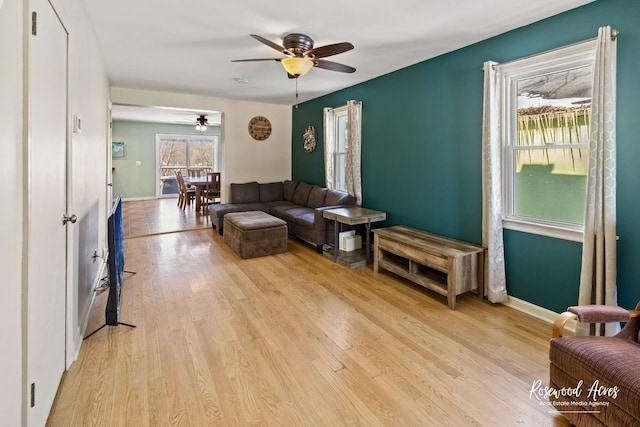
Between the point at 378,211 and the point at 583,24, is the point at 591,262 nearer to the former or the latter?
the point at 583,24

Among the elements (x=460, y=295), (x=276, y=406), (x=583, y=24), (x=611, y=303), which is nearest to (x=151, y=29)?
(x=276, y=406)

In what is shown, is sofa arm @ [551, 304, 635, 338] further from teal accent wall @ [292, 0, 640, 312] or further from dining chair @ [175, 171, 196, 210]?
dining chair @ [175, 171, 196, 210]

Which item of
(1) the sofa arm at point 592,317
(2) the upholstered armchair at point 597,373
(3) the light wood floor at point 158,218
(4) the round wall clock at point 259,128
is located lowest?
(2) the upholstered armchair at point 597,373

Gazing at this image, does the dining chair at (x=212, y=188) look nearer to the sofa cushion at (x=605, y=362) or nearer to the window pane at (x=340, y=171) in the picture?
the window pane at (x=340, y=171)

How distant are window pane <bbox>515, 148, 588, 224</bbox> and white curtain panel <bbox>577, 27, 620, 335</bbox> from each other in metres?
0.30

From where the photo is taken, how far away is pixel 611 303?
221 centimetres

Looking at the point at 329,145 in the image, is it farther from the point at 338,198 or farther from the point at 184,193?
the point at 184,193

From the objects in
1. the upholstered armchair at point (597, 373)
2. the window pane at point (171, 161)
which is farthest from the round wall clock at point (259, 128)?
the upholstered armchair at point (597, 373)

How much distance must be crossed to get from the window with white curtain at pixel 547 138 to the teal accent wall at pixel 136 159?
32.4 feet

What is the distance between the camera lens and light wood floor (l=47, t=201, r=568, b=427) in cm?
172

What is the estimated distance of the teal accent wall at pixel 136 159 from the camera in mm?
9734

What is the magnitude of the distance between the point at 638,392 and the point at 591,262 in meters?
1.31

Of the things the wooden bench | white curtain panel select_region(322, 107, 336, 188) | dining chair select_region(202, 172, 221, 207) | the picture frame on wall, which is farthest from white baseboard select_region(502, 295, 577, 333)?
the picture frame on wall

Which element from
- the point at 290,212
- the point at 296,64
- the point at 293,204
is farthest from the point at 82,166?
the point at 293,204
